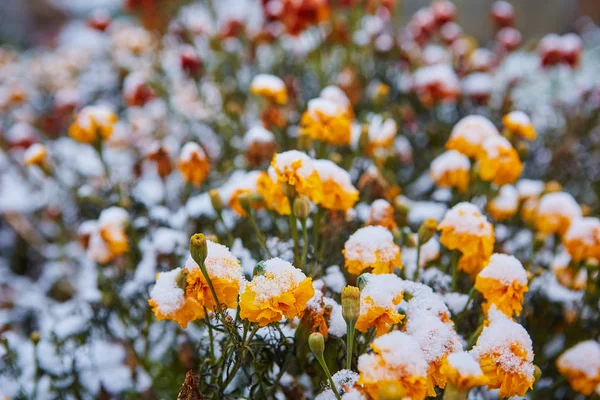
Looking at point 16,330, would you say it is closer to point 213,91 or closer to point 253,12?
point 213,91

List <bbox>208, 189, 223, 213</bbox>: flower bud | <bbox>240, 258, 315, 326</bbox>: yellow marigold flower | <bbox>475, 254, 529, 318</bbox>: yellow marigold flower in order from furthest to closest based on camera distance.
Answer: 1. <bbox>208, 189, 223, 213</bbox>: flower bud
2. <bbox>475, 254, 529, 318</bbox>: yellow marigold flower
3. <bbox>240, 258, 315, 326</bbox>: yellow marigold flower

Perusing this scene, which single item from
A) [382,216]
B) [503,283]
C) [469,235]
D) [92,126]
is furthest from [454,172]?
[92,126]

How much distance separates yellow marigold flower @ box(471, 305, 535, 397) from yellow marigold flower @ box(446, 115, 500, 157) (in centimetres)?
72

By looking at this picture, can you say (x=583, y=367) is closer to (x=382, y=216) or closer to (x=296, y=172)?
(x=382, y=216)

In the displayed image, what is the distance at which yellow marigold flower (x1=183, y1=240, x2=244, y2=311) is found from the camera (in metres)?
0.92

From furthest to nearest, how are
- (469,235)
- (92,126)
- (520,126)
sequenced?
(92,126)
(520,126)
(469,235)

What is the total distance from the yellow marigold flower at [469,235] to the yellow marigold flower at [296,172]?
0.32m

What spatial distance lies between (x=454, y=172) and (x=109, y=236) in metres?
1.07

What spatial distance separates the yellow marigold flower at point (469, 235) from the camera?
3.77ft

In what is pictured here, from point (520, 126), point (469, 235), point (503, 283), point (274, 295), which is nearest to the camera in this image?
point (274, 295)

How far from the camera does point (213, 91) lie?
3262 mm

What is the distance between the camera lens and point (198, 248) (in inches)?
34.2

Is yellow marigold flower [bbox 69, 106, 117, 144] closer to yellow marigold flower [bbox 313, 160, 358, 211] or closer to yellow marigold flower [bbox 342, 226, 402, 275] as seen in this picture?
yellow marigold flower [bbox 313, 160, 358, 211]

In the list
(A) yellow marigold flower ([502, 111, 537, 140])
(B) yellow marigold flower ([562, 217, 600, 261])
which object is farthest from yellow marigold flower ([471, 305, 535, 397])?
(A) yellow marigold flower ([502, 111, 537, 140])
